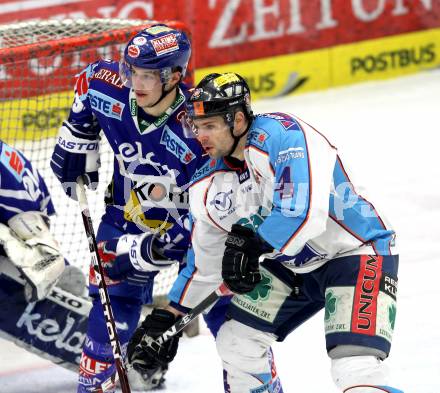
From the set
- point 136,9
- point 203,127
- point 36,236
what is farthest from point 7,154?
point 136,9

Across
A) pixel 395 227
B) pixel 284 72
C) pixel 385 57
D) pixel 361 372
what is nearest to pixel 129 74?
pixel 361 372

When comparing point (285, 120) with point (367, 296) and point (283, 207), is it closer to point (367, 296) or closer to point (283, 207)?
point (283, 207)

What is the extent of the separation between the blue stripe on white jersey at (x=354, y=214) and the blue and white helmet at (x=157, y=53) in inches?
27.9

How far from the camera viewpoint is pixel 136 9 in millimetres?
7910

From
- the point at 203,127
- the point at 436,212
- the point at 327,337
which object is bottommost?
the point at 436,212

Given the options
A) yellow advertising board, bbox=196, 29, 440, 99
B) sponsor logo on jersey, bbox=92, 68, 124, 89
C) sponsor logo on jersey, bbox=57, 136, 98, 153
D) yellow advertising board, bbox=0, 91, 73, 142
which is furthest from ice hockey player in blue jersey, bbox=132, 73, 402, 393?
yellow advertising board, bbox=196, 29, 440, 99

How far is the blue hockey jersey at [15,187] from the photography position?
4504mm

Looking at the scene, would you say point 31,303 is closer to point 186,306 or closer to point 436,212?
point 186,306

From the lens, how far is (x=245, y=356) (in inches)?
146

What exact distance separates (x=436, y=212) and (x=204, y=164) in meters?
2.71

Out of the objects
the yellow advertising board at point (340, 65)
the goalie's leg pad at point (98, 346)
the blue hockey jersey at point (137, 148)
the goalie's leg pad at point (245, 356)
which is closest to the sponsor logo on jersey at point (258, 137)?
the blue hockey jersey at point (137, 148)

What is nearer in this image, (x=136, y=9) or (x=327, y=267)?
(x=327, y=267)

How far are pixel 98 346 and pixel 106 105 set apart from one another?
2.85ft

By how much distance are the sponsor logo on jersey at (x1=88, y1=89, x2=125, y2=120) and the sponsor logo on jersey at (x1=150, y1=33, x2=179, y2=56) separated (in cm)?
28
